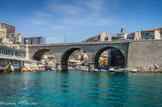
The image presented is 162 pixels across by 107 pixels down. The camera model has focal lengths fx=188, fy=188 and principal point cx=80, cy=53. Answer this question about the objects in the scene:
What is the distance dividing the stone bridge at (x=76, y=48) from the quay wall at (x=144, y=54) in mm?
2279

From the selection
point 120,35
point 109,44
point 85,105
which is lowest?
point 85,105

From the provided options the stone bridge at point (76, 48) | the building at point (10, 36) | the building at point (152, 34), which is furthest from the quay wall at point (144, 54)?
the building at point (10, 36)

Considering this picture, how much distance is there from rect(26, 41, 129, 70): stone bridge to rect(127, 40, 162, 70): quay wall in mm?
2279

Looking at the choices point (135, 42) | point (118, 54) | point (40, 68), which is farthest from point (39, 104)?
point (118, 54)

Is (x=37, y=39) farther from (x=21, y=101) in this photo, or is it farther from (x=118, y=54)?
(x=21, y=101)

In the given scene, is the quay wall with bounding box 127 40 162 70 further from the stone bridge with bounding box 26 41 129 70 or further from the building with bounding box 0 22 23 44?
the building with bounding box 0 22 23 44

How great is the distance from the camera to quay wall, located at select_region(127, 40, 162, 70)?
171 feet

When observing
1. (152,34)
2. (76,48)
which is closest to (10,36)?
(76,48)

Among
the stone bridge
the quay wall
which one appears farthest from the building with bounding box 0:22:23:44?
the quay wall

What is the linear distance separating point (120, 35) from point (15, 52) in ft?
229

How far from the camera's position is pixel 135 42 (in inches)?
2203

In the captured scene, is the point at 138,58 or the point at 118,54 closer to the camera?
the point at 138,58

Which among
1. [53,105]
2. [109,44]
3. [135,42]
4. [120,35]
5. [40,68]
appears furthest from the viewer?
[120,35]

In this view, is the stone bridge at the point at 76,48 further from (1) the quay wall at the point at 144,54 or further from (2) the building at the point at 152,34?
(2) the building at the point at 152,34
